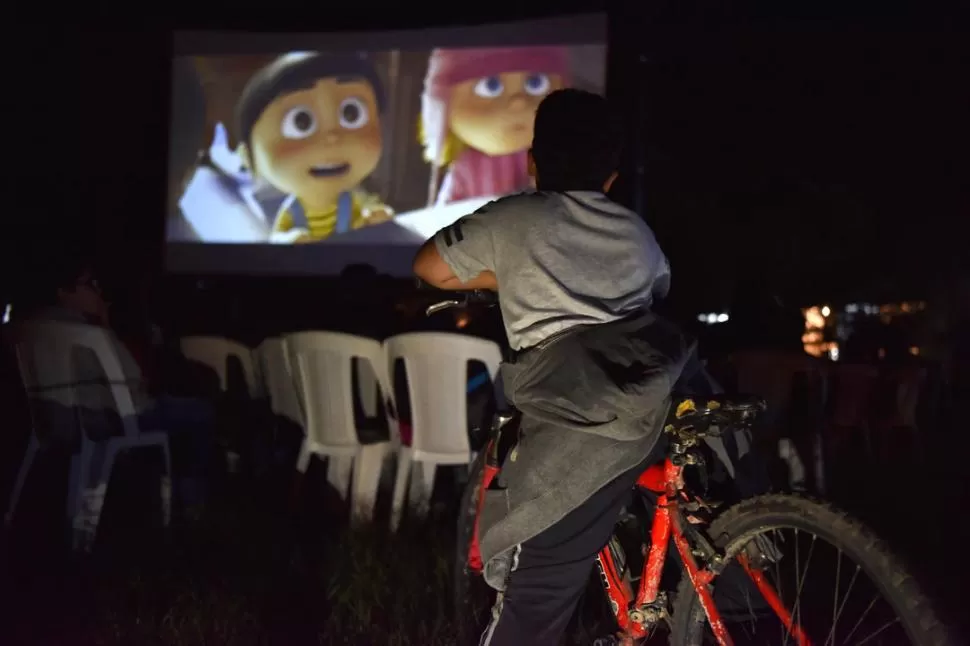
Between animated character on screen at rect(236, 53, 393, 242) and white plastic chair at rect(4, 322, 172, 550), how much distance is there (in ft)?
10.5

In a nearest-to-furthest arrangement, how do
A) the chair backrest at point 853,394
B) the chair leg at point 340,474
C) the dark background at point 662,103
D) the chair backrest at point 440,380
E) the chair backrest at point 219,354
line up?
the chair backrest at point 440,380 → the chair leg at point 340,474 → the chair backrest at point 219,354 → the chair backrest at point 853,394 → the dark background at point 662,103

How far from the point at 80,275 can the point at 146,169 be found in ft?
12.9

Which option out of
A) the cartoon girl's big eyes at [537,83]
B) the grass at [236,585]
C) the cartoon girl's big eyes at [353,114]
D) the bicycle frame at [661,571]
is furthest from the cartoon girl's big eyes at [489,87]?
the bicycle frame at [661,571]

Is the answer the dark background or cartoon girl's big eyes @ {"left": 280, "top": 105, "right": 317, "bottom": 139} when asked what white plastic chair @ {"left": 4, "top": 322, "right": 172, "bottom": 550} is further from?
cartoon girl's big eyes @ {"left": 280, "top": 105, "right": 317, "bottom": 139}

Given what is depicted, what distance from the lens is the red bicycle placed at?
1337 mm

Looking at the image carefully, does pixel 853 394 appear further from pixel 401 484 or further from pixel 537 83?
pixel 537 83

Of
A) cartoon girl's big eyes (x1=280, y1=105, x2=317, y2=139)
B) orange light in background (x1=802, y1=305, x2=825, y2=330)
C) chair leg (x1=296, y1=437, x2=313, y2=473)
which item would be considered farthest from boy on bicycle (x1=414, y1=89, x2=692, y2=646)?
orange light in background (x1=802, y1=305, x2=825, y2=330)

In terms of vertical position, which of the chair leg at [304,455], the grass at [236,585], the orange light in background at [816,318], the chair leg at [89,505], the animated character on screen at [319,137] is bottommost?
the grass at [236,585]

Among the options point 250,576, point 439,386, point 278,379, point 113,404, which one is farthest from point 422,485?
point 113,404

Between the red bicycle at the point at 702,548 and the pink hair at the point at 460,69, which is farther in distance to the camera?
the pink hair at the point at 460,69

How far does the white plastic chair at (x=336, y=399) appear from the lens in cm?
316

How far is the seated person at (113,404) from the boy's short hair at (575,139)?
228 centimetres

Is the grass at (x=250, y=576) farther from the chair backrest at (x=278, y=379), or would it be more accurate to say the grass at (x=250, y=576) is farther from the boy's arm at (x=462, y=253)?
the boy's arm at (x=462, y=253)

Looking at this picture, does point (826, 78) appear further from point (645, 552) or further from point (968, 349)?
point (645, 552)
